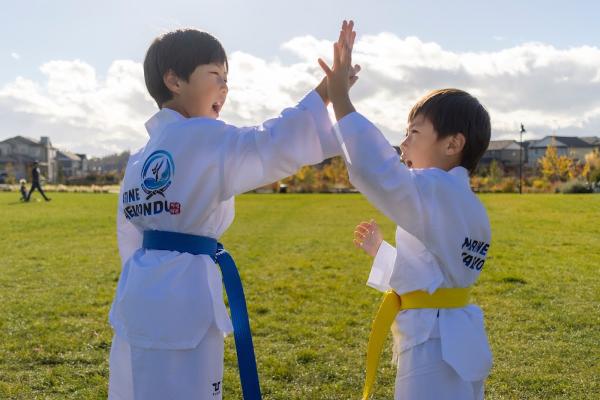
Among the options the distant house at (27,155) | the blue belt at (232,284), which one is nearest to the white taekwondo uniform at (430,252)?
the blue belt at (232,284)

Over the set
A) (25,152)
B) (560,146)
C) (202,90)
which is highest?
(25,152)

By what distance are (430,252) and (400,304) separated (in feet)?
0.92

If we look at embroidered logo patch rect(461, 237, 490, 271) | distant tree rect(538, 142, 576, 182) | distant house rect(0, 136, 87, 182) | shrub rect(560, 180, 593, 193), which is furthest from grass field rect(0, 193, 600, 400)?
distant house rect(0, 136, 87, 182)

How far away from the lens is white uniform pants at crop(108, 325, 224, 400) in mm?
2299

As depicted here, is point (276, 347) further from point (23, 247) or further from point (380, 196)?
point (23, 247)

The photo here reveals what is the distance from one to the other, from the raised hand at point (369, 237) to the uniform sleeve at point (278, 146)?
588 millimetres

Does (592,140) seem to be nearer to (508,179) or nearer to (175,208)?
(508,179)

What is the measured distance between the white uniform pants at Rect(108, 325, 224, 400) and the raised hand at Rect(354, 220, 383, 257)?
84 cm

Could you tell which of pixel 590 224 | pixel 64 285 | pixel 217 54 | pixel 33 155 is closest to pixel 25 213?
pixel 64 285

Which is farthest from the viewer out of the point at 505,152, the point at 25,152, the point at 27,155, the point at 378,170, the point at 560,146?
the point at 505,152

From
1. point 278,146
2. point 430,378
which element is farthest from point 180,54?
point 430,378

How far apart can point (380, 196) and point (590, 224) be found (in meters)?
18.1

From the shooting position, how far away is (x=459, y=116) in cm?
250

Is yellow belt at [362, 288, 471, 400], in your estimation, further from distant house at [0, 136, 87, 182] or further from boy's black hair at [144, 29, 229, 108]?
distant house at [0, 136, 87, 182]
